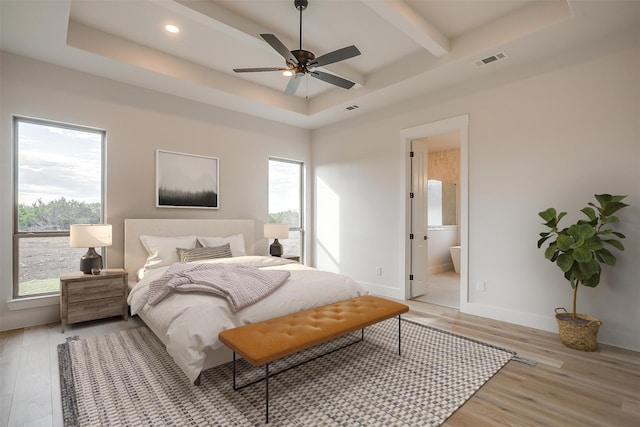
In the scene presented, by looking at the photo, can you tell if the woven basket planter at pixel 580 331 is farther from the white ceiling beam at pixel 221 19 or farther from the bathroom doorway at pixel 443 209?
the white ceiling beam at pixel 221 19

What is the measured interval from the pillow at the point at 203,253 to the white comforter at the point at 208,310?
524mm

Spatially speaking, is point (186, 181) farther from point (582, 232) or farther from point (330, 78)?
point (582, 232)

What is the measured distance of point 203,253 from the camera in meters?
4.01

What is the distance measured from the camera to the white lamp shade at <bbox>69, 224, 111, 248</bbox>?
129 inches

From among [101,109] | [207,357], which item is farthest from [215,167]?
[207,357]

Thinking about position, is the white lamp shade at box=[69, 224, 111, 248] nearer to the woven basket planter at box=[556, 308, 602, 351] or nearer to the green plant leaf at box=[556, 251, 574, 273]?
the green plant leaf at box=[556, 251, 574, 273]

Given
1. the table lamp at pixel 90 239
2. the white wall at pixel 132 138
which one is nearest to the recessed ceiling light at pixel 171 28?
the white wall at pixel 132 138

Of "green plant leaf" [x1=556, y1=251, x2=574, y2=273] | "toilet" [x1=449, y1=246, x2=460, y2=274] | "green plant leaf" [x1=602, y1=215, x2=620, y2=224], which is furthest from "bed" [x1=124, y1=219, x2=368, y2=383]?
"toilet" [x1=449, y1=246, x2=460, y2=274]

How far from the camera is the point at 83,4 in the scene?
2902mm

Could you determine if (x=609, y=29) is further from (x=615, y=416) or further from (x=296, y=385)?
(x=296, y=385)

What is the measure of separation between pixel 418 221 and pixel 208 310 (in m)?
3.47

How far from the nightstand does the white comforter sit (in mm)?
445

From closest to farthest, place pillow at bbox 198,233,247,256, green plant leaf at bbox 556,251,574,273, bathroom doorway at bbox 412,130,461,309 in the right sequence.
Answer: green plant leaf at bbox 556,251,574,273 < pillow at bbox 198,233,247,256 < bathroom doorway at bbox 412,130,461,309

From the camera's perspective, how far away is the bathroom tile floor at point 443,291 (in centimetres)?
451
